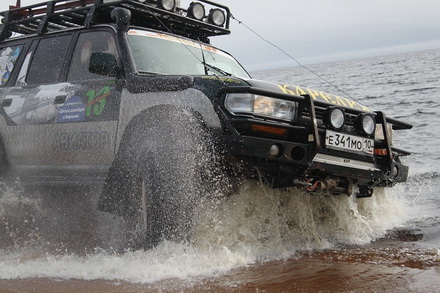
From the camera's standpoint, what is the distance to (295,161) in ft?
13.2

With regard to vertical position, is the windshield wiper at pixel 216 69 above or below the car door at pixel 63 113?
above

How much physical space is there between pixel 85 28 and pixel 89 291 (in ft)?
8.86

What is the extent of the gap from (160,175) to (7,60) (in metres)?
2.93

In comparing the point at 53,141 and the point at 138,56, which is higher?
the point at 138,56

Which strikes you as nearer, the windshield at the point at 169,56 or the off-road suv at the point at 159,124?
the off-road suv at the point at 159,124

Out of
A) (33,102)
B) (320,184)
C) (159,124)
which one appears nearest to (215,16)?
(33,102)

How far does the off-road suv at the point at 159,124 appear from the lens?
405 cm

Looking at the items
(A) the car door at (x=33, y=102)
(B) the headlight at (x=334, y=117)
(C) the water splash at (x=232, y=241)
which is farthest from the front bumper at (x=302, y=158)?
(A) the car door at (x=33, y=102)

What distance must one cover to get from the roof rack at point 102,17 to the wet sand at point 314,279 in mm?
2450

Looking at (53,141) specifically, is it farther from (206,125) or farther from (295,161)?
(295,161)

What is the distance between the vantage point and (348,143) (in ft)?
14.1

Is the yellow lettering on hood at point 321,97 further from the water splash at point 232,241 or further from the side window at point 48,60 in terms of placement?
the side window at point 48,60

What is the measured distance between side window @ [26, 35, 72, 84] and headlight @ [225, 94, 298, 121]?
213cm

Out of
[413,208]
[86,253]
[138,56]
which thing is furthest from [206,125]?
[413,208]
